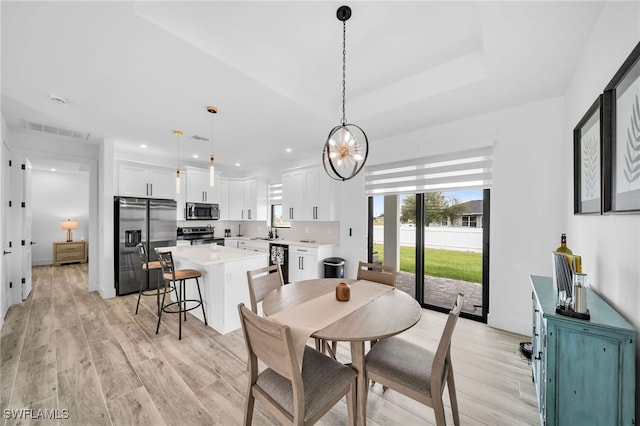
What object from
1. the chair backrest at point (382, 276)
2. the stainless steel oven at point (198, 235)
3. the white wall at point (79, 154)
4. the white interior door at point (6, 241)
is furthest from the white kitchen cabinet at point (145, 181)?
the chair backrest at point (382, 276)

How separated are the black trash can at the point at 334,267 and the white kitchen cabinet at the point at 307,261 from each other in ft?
0.43

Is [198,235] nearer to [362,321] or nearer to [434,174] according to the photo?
[434,174]

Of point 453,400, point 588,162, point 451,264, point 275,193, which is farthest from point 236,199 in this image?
point 588,162

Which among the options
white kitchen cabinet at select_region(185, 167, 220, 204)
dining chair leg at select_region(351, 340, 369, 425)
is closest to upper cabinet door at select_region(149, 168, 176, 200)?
white kitchen cabinet at select_region(185, 167, 220, 204)

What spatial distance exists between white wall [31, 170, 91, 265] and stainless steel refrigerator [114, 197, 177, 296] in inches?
177

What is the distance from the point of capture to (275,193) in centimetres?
615

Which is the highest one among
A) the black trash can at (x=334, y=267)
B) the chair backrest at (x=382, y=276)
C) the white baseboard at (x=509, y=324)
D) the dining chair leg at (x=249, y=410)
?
the chair backrest at (x=382, y=276)

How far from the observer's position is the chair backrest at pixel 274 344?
1.14 metres

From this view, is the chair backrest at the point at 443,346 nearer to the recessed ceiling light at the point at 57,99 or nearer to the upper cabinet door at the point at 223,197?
the recessed ceiling light at the point at 57,99

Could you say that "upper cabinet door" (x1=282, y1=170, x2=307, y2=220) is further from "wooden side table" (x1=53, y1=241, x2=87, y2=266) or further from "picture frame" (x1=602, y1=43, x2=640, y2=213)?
"wooden side table" (x1=53, y1=241, x2=87, y2=266)

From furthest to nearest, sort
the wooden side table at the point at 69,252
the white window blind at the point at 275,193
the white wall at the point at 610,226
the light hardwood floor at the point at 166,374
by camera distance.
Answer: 1. the wooden side table at the point at 69,252
2. the white window blind at the point at 275,193
3. the light hardwood floor at the point at 166,374
4. the white wall at the point at 610,226

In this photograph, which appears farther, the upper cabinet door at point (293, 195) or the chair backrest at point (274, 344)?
the upper cabinet door at point (293, 195)

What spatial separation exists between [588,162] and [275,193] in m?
5.27

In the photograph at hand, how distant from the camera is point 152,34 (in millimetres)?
1820
